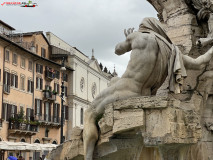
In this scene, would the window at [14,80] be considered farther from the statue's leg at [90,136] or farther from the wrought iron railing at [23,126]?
the statue's leg at [90,136]

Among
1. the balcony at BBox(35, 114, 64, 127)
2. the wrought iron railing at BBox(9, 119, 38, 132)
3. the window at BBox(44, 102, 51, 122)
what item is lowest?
the wrought iron railing at BBox(9, 119, 38, 132)

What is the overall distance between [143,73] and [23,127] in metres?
34.3

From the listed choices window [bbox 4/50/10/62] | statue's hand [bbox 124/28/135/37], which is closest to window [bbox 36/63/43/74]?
window [bbox 4/50/10/62]

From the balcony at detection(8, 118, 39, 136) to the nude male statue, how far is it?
3190 cm

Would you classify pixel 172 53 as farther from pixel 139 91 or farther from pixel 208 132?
pixel 208 132

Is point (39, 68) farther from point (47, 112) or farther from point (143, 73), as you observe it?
point (143, 73)

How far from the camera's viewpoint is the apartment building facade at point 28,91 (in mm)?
37250

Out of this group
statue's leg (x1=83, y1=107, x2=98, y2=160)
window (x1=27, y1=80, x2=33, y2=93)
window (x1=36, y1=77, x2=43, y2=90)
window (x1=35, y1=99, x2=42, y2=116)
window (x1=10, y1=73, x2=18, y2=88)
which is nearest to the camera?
statue's leg (x1=83, y1=107, x2=98, y2=160)

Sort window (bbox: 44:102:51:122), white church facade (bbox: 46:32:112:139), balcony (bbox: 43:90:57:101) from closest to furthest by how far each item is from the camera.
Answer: balcony (bbox: 43:90:57:101)
window (bbox: 44:102:51:122)
white church facade (bbox: 46:32:112:139)

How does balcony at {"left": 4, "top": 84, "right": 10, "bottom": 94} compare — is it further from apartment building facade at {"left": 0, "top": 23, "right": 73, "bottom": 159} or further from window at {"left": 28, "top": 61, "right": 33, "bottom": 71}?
window at {"left": 28, "top": 61, "right": 33, "bottom": 71}

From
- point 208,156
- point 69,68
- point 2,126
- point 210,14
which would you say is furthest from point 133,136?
point 69,68

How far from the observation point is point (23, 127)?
1539 inches

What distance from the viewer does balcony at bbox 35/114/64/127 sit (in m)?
43.7

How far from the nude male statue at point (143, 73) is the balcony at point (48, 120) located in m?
37.5
